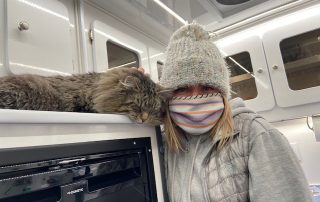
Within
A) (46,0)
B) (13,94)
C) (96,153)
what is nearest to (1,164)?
(96,153)

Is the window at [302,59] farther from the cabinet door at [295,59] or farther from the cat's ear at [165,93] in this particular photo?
the cat's ear at [165,93]

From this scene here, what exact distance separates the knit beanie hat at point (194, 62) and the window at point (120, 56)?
0.77m

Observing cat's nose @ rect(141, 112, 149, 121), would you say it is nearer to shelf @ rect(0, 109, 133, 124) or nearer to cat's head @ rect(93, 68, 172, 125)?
cat's head @ rect(93, 68, 172, 125)

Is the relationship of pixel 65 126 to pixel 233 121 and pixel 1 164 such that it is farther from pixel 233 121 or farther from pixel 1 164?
pixel 233 121

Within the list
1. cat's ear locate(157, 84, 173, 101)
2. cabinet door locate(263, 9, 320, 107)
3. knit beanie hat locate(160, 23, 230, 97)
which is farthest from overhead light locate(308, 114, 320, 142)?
cat's ear locate(157, 84, 173, 101)

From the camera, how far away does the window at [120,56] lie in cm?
155

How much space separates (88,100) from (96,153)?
0.32 metres

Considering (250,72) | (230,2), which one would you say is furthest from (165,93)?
(250,72)

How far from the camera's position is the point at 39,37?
3.81 ft

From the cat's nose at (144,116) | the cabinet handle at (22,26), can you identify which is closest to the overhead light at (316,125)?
the cat's nose at (144,116)

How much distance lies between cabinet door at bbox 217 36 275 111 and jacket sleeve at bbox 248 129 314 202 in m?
1.10

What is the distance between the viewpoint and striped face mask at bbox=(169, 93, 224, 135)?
2.56 ft

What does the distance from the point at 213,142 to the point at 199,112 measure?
0.11m

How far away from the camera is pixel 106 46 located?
4.94 feet
